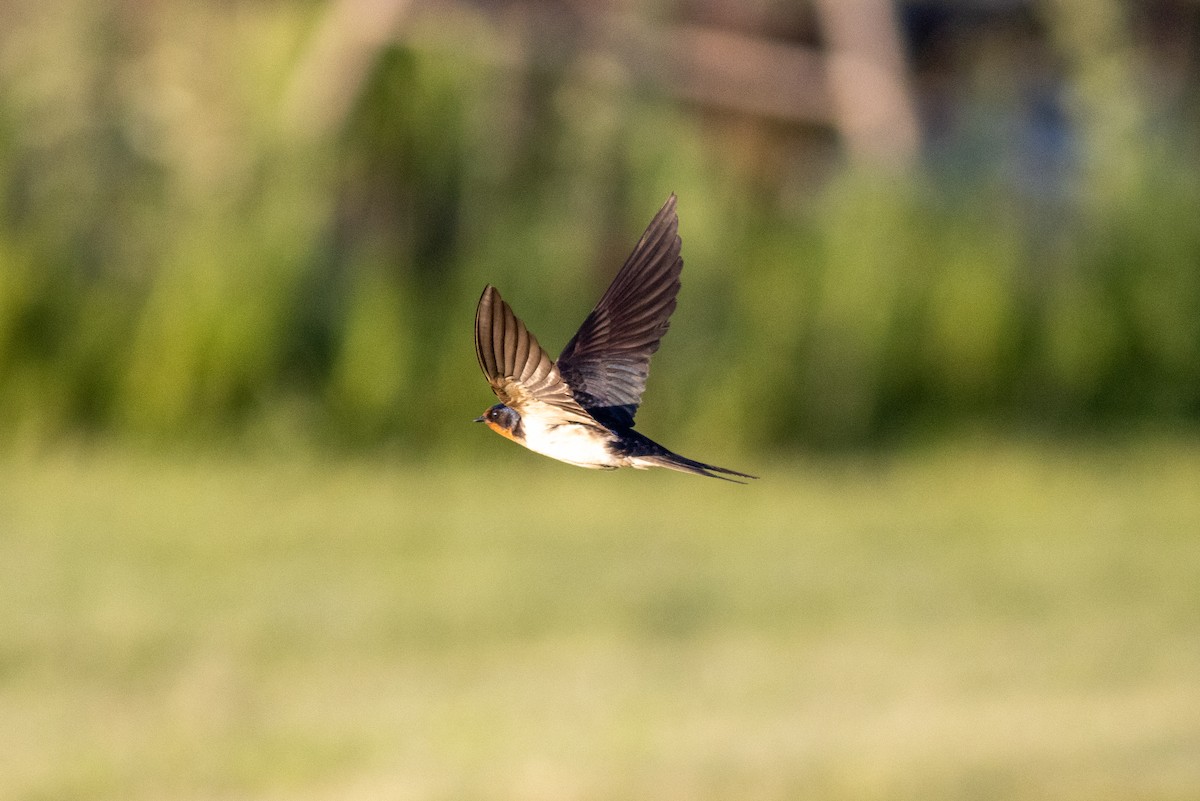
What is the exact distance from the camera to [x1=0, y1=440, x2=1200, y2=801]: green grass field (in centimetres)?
690

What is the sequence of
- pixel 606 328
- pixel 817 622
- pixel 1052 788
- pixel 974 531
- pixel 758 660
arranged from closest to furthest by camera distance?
pixel 606 328, pixel 1052 788, pixel 758 660, pixel 817 622, pixel 974 531

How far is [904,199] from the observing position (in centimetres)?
944

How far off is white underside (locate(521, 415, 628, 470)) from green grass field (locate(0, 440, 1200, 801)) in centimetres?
523

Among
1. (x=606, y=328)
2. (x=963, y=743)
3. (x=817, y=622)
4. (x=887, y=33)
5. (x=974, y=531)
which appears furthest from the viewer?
(x=887, y=33)

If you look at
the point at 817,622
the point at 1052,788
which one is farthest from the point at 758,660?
the point at 1052,788

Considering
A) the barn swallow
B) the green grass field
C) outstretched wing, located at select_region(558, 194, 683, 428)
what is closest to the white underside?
the barn swallow

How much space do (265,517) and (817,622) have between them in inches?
112

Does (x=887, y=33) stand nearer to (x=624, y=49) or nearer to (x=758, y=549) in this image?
(x=624, y=49)

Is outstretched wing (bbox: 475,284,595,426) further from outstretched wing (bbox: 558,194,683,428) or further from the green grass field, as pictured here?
the green grass field

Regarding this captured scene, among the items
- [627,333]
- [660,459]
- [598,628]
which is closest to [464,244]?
[598,628]

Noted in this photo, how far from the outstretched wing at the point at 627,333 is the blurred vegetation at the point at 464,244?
22.0 feet

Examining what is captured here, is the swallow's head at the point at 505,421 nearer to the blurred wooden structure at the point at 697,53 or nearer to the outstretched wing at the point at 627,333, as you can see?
the outstretched wing at the point at 627,333

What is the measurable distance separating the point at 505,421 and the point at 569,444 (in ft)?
0.19

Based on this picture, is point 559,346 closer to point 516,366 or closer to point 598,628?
point 598,628
